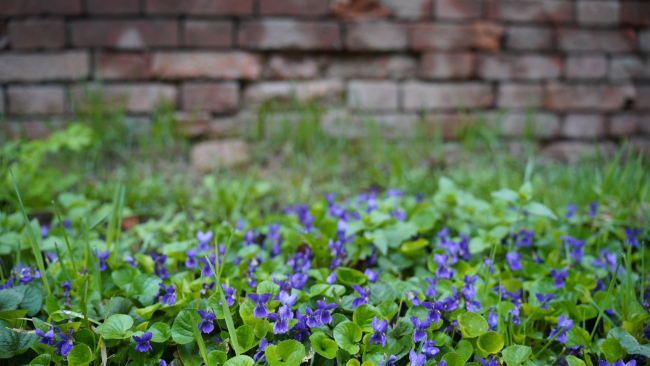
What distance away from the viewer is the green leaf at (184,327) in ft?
2.52

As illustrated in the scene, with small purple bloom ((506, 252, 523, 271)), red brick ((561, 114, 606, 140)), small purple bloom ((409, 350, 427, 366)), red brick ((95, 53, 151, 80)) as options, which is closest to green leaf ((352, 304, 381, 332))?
small purple bloom ((409, 350, 427, 366))

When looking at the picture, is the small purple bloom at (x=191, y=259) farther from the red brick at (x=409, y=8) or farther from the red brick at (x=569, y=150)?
the red brick at (x=569, y=150)

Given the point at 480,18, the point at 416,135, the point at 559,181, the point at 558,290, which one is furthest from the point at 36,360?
the point at 480,18

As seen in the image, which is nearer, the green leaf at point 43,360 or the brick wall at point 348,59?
the green leaf at point 43,360

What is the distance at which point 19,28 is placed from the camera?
1985 mm

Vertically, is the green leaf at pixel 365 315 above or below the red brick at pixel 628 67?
below

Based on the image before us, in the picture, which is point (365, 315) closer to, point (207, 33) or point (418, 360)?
point (418, 360)

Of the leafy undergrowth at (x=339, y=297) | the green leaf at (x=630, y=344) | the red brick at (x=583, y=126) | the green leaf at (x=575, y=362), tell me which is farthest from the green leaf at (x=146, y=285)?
the red brick at (x=583, y=126)

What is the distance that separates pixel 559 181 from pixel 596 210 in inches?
23.9

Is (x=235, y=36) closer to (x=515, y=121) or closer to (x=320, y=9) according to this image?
(x=320, y=9)

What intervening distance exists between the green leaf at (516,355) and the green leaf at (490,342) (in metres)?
0.02

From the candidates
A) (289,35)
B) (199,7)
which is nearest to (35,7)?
(199,7)

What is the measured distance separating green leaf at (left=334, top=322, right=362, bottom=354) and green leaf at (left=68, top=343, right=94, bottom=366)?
1.39ft

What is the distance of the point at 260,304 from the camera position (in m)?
0.80
